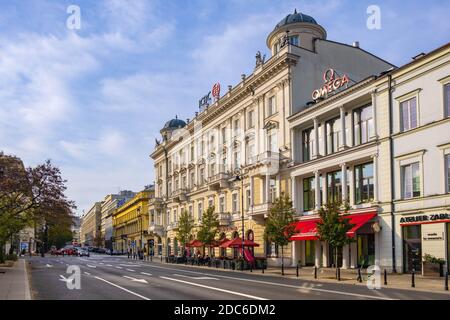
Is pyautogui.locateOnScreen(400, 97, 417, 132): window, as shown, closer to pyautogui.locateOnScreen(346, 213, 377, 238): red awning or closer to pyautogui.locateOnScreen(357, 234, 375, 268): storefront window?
pyautogui.locateOnScreen(346, 213, 377, 238): red awning

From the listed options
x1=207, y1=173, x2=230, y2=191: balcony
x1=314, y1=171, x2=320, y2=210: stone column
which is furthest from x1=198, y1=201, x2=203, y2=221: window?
x1=314, y1=171, x2=320, y2=210: stone column

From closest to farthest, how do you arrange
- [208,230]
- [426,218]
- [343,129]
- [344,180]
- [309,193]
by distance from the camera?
[426,218], [344,180], [343,129], [309,193], [208,230]

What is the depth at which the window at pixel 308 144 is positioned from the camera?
152ft

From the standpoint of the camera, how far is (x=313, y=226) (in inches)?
1689

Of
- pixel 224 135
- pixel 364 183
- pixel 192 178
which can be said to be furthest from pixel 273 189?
pixel 192 178

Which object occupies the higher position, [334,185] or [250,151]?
[250,151]

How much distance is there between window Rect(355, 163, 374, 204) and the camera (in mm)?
38812

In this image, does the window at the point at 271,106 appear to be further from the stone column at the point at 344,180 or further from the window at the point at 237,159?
the stone column at the point at 344,180

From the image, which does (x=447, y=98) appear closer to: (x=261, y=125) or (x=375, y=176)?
(x=375, y=176)

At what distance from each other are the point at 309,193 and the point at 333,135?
5994 mm

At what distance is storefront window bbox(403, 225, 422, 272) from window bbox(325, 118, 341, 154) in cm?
1031
